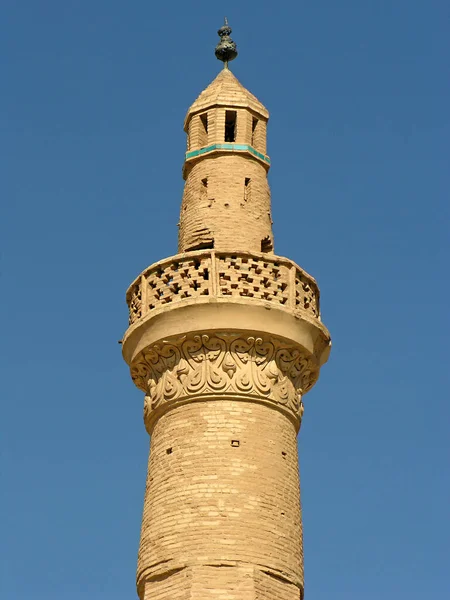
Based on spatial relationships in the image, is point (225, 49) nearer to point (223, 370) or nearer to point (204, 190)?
point (204, 190)

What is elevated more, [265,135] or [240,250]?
[265,135]

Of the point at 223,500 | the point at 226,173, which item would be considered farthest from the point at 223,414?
the point at 226,173

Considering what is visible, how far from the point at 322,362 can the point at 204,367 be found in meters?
1.75

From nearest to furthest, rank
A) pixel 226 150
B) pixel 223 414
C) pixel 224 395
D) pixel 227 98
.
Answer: pixel 223 414 → pixel 224 395 → pixel 226 150 → pixel 227 98

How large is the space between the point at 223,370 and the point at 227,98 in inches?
172

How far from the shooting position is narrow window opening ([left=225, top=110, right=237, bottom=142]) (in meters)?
18.4

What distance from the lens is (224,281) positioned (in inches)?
632

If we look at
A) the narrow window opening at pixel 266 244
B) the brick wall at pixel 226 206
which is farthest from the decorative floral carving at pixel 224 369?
the narrow window opening at pixel 266 244

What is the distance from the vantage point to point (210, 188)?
17.8 metres

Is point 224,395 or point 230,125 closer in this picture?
point 224,395

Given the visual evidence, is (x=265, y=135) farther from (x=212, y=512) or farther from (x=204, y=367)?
(x=212, y=512)

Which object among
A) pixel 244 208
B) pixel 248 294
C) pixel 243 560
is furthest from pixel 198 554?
pixel 244 208

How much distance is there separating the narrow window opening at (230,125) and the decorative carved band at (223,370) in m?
3.53

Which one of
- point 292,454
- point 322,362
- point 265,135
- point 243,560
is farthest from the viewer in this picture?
point 265,135
